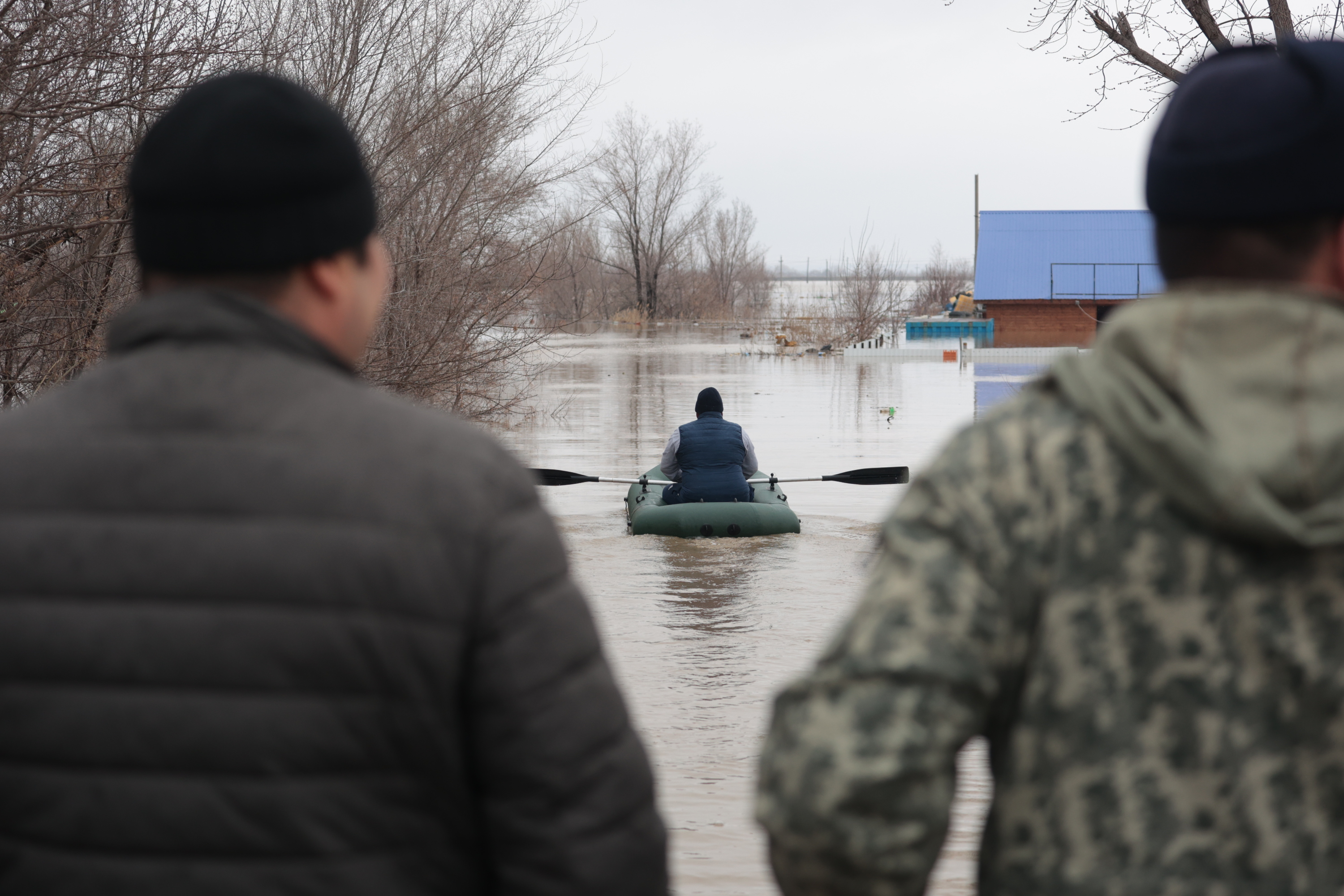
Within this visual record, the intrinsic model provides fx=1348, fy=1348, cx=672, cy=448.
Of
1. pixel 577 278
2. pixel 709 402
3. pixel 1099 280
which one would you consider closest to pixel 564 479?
pixel 709 402

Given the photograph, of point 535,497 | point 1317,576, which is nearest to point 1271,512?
point 1317,576

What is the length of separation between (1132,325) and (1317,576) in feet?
1.00

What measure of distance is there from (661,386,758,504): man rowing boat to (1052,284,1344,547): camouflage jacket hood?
1073 cm

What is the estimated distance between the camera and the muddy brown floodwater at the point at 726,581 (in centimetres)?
513

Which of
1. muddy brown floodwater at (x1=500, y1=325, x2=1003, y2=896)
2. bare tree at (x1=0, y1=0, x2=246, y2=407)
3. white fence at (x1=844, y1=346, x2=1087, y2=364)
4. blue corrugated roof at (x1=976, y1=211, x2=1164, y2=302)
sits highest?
blue corrugated roof at (x1=976, y1=211, x2=1164, y2=302)

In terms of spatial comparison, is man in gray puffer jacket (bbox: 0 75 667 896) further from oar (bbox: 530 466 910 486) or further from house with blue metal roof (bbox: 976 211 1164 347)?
house with blue metal roof (bbox: 976 211 1164 347)

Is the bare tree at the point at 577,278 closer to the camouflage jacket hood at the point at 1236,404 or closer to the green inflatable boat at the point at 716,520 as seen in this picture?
the green inflatable boat at the point at 716,520

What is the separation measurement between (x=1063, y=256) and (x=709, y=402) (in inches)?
1203

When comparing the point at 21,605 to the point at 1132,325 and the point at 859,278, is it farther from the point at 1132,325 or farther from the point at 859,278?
the point at 859,278

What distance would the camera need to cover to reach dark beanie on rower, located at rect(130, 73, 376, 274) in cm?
146

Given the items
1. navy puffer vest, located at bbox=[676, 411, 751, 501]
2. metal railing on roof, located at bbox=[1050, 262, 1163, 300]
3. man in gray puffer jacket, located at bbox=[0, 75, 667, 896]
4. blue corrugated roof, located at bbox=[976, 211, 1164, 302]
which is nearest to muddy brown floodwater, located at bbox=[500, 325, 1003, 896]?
man in gray puffer jacket, located at bbox=[0, 75, 667, 896]

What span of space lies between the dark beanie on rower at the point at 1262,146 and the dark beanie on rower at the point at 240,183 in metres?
0.90

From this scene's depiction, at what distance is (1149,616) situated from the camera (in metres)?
1.34

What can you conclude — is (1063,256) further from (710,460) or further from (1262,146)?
(1262,146)
